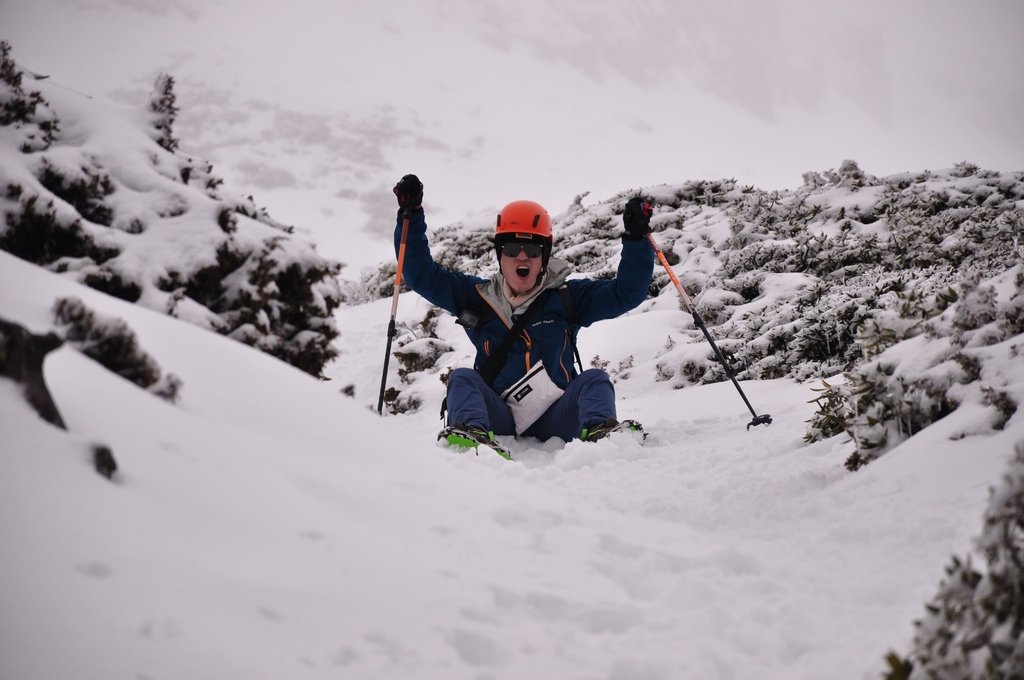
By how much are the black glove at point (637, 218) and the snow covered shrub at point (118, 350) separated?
13.5 ft

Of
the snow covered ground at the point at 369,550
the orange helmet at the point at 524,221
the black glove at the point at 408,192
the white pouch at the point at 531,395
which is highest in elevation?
the black glove at the point at 408,192

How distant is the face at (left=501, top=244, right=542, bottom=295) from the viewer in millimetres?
5652

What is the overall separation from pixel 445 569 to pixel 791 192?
1438 cm

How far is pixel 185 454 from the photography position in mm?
1954

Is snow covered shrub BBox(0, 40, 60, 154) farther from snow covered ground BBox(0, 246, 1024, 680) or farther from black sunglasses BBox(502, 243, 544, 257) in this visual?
black sunglasses BBox(502, 243, 544, 257)

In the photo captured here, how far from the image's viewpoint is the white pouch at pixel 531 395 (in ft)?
17.8

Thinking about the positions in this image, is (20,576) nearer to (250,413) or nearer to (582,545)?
(250,413)

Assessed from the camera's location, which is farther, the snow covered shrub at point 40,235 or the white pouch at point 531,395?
the white pouch at point 531,395

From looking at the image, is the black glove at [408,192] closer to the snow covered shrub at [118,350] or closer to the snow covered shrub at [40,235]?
the snow covered shrub at [40,235]

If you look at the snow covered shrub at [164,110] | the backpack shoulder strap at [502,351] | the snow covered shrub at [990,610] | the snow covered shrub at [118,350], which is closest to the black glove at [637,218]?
the backpack shoulder strap at [502,351]

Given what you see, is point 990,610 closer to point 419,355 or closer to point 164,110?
point 164,110

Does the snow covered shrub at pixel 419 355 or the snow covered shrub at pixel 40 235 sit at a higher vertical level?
the snow covered shrub at pixel 419 355

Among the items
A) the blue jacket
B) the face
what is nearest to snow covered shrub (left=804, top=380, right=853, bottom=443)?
the blue jacket

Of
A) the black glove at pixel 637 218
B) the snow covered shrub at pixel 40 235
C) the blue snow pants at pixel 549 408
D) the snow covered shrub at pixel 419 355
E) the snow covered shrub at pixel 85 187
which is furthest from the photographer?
the snow covered shrub at pixel 419 355
